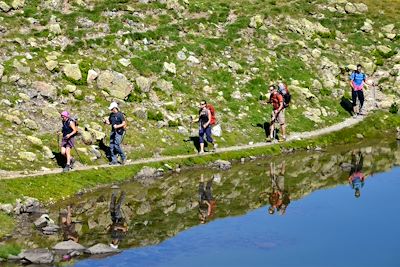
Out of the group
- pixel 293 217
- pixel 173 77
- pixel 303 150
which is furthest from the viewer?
pixel 173 77

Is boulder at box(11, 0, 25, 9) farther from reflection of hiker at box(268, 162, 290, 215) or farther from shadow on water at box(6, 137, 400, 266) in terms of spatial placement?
reflection of hiker at box(268, 162, 290, 215)

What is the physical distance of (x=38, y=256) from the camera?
27297 mm

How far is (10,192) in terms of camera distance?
115ft

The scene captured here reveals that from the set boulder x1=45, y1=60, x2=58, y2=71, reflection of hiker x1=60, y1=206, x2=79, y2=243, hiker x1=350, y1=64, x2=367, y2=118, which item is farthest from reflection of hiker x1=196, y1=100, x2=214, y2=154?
hiker x1=350, y1=64, x2=367, y2=118

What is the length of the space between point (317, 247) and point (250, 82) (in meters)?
27.5

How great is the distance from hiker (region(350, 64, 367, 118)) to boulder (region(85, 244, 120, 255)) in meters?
31.9

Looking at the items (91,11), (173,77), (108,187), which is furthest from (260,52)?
(108,187)

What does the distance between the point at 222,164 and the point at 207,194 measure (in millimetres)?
5695

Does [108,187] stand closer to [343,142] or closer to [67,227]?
[67,227]

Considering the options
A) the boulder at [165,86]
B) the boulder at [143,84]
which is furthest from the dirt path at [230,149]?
the boulder at [143,84]

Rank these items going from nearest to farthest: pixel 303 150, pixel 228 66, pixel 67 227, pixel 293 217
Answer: pixel 67 227 → pixel 293 217 → pixel 303 150 → pixel 228 66

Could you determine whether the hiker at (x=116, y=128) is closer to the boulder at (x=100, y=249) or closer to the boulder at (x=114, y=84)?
the boulder at (x=114, y=84)

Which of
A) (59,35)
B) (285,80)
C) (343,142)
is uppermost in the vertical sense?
(59,35)

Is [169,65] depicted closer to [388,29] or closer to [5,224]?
[5,224]
